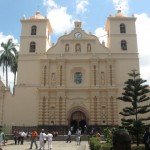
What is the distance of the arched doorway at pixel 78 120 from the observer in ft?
106

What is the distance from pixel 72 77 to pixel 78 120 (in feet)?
17.4

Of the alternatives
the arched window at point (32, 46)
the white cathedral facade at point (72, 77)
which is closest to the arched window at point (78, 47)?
the white cathedral facade at point (72, 77)

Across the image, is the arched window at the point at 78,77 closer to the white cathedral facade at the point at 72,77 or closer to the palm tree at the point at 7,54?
the white cathedral facade at the point at 72,77

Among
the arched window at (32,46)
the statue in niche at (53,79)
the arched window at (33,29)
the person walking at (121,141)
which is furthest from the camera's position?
the arched window at (33,29)

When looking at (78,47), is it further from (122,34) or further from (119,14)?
(119,14)

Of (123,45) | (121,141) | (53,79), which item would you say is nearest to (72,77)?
(53,79)

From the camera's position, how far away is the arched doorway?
32.4 m

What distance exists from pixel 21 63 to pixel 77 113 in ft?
30.5

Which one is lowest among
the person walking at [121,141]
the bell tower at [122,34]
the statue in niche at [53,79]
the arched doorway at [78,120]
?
the person walking at [121,141]

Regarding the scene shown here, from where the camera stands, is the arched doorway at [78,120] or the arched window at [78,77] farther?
the arched window at [78,77]

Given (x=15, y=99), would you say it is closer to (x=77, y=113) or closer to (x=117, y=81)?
(x=77, y=113)

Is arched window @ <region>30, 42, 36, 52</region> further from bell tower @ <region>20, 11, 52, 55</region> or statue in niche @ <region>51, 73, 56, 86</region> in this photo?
statue in niche @ <region>51, 73, 56, 86</region>

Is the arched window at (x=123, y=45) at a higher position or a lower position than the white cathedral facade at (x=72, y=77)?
higher

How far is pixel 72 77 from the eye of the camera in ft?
109
